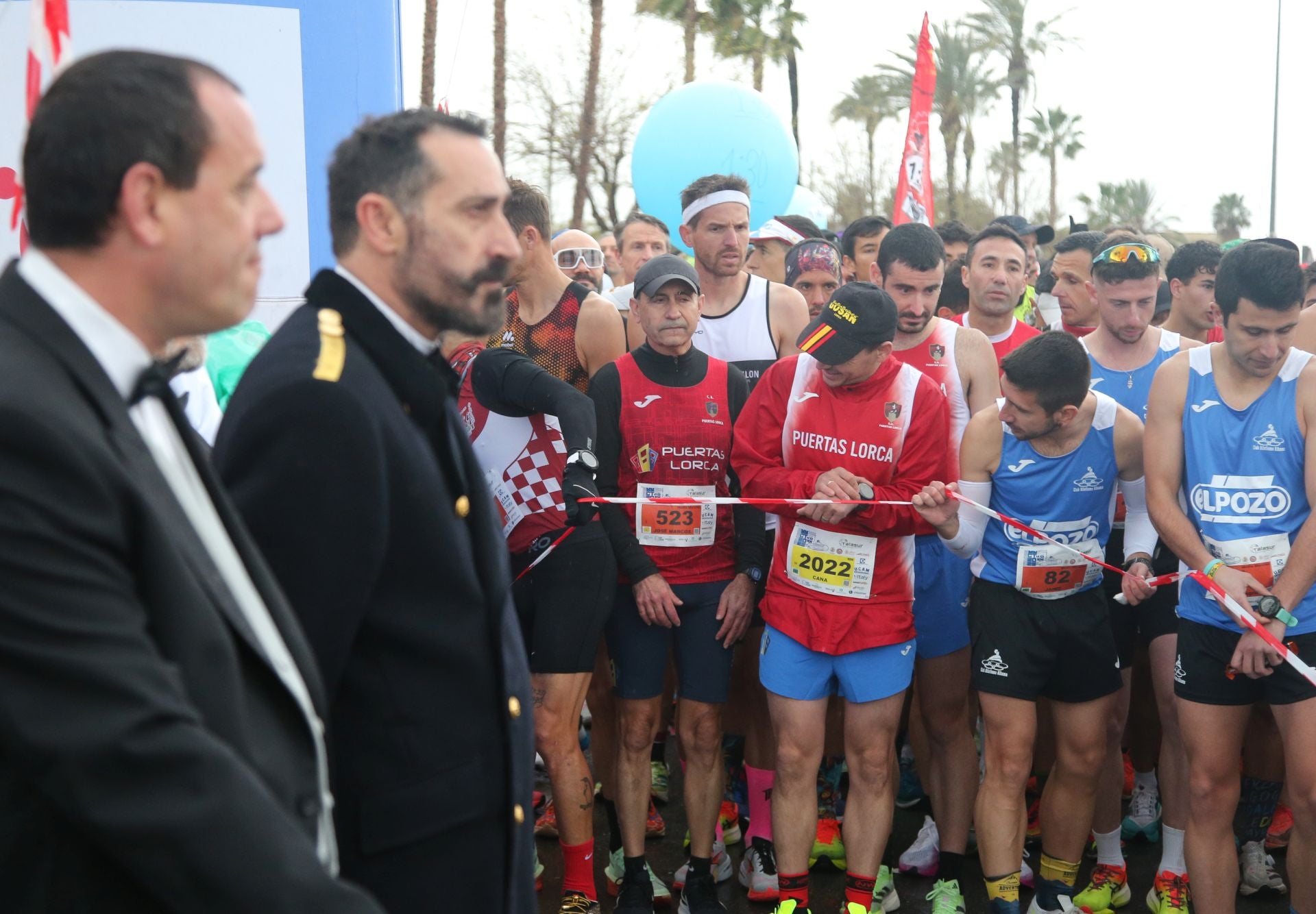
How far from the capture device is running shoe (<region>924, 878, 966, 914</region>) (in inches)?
173

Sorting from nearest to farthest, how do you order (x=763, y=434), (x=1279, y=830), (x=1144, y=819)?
(x=763, y=434), (x=1279, y=830), (x=1144, y=819)

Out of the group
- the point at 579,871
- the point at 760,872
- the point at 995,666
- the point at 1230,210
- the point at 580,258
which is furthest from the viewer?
the point at 1230,210

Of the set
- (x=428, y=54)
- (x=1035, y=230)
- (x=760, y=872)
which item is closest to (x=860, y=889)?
(x=760, y=872)

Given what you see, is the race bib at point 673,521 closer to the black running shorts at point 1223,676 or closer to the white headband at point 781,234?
the black running shorts at point 1223,676

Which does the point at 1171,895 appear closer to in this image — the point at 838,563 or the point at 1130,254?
the point at 838,563

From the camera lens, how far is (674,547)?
4.54 m

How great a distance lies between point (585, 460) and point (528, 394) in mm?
490

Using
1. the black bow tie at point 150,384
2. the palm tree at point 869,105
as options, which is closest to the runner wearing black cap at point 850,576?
the black bow tie at point 150,384

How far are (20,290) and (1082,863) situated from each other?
184 inches

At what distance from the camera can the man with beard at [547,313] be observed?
454 centimetres

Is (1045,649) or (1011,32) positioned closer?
(1045,649)

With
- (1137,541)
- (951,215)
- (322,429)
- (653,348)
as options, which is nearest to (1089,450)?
(1137,541)

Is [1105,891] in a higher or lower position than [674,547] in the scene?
lower

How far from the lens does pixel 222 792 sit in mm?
1260
